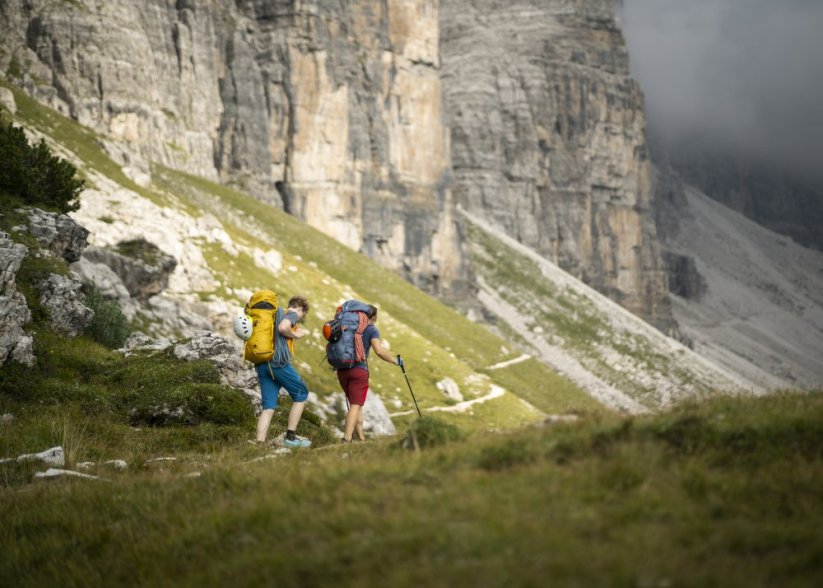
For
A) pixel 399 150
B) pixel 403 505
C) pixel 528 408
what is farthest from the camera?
pixel 399 150

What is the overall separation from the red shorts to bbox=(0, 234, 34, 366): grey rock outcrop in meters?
6.75

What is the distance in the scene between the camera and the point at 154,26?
91812mm

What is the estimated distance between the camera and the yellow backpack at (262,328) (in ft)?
50.3

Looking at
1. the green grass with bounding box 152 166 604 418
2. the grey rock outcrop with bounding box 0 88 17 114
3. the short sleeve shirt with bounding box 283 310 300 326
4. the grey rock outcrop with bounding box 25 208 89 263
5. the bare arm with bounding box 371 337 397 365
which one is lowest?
the green grass with bounding box 152 166 604 418

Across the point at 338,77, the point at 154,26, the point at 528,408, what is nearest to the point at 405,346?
the point at 528,408

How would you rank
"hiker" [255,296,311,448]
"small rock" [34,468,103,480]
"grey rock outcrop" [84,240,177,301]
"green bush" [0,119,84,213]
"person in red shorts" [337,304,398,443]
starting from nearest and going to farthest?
"small rock" [34,468,103,480] → "hiker" [255,296,311,448] → "person in red shorts" [337,304,398,443] → "green bush" [0,119,84,213] → "grey rock outcrop" [84,240,177,301]

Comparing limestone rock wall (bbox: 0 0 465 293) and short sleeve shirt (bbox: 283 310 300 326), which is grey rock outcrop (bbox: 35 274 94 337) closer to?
short sleeve shirt (bbox: 283 310 300 326)

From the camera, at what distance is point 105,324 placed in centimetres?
2525

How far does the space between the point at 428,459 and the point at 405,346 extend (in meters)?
59.0

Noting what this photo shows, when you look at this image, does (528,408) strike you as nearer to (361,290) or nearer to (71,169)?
(361,290)

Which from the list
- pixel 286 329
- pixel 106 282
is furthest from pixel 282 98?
pixel 286 329

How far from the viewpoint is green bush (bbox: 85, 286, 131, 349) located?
24641 mm

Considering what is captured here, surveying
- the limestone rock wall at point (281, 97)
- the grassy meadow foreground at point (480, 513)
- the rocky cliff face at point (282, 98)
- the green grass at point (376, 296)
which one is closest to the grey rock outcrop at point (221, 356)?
the grassy meadow foreground at point (480, 513)

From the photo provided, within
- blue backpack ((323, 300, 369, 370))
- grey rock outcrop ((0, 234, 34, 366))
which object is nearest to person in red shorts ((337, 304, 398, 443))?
blue backpack ((323, 300, 369, 370))
